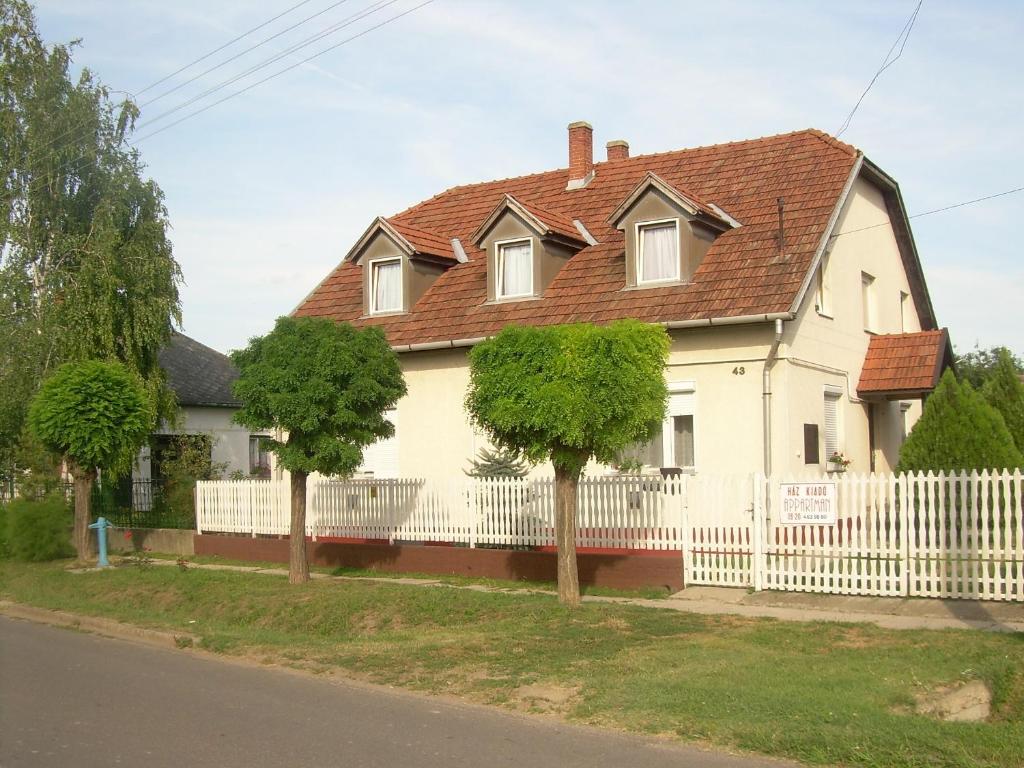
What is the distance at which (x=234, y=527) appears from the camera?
2059 centimetres

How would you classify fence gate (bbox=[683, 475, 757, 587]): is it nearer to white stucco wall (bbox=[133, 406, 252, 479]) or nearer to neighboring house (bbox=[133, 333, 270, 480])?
neighboring house (bbox=[133, 333, 270, 480])

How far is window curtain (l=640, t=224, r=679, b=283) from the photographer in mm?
18453

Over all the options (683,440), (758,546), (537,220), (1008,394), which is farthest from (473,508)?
(1008,394)

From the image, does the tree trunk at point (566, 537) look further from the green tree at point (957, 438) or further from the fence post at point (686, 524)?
the green tree at point (957, 438)

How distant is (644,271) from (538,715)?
11.5m

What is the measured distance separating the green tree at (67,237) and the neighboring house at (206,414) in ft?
19.6

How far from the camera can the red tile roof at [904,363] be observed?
19203 mm

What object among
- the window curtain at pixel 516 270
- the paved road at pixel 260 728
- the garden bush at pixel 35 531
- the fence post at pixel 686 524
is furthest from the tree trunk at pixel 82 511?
the fence post at pixel 686 524

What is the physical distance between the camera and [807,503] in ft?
44.2

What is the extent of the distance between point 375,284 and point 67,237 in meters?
8.79

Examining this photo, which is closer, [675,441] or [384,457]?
[675,441]

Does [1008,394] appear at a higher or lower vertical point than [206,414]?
lower

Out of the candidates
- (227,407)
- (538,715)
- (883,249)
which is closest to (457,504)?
(538,715)

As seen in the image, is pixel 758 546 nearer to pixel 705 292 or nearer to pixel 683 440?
pixel 683 440
